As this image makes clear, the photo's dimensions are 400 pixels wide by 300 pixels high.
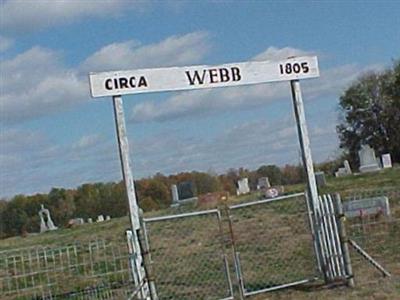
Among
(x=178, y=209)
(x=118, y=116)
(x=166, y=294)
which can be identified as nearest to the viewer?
(x=118, y=116)

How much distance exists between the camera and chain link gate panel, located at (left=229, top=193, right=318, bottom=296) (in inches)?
452

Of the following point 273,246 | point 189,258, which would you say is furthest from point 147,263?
point 273,246

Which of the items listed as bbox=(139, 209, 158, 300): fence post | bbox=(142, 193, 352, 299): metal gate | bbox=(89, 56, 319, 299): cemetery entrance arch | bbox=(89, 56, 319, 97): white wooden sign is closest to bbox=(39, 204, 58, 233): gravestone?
bbox=(142, 193, 352, 299): metal gate

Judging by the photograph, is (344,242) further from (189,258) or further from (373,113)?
(373,113)

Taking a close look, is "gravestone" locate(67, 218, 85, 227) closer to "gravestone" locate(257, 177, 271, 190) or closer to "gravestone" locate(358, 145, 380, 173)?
"gravestone" locate(257, 177, 271, 190)

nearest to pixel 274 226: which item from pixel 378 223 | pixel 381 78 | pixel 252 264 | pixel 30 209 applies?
pixel 378 223

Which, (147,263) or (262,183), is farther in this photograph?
(262,183)

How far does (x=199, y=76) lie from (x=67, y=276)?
4.79 meters

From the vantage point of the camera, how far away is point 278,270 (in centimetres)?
1257

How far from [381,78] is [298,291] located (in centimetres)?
4979

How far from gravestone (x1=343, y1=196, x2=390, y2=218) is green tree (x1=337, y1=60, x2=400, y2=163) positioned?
131ft

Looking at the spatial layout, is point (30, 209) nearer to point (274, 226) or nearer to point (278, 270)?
point (274, 226)

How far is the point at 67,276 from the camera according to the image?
13109 mm

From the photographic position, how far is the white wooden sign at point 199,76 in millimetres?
9859
